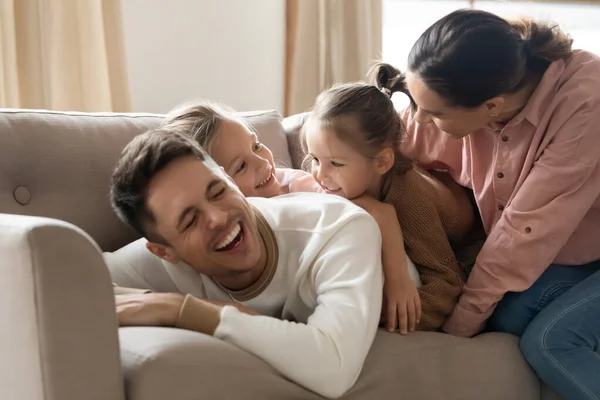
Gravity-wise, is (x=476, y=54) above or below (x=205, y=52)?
above

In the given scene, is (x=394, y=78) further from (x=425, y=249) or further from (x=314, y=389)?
(x=314, y=389)

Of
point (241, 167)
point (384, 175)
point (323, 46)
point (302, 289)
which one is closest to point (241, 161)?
point (241, 167)

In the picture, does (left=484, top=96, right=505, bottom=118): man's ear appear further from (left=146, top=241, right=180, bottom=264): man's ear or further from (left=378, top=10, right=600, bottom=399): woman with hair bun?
(left=146, top=241, right=180, bottom=264): man's ear

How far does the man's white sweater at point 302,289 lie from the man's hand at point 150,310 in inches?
0.8

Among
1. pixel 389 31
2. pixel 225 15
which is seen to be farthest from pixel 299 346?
pixel 389 31

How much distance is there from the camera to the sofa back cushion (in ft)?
5.38

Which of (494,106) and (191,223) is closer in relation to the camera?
(191,223)

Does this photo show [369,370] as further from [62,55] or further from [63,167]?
[62,55]

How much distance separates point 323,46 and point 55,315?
232 cm

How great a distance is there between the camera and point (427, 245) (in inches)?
65.1

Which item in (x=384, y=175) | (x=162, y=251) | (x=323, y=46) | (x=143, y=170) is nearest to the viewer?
(x=143, y=170)

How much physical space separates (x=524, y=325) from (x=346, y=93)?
25.6 inches

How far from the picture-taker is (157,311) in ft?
4.15

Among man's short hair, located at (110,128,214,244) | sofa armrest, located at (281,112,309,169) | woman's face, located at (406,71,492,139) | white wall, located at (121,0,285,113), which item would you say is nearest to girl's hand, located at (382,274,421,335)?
woman's face, located at (406,71,492,139)
